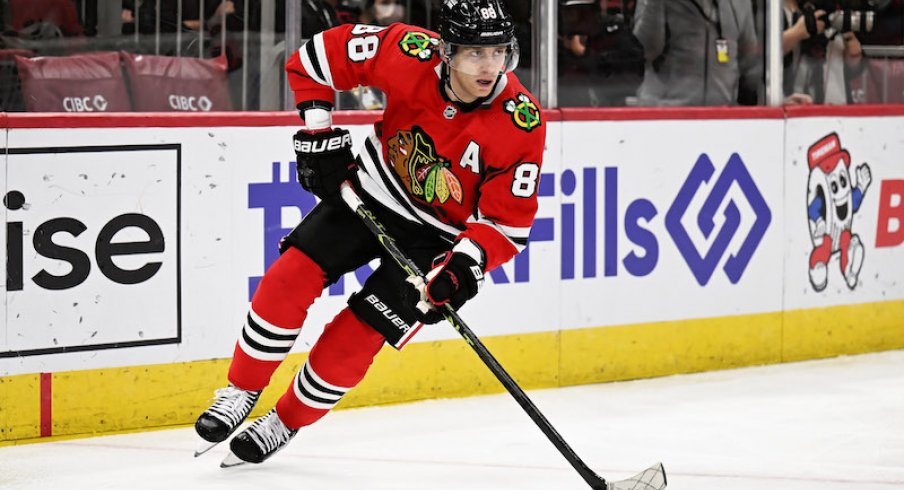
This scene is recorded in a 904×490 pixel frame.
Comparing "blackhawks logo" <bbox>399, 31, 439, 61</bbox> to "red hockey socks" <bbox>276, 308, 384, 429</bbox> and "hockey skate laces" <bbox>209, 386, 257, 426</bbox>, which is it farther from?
"hockey skate laces" <bbox>209, 386, 257, 426</bbox>

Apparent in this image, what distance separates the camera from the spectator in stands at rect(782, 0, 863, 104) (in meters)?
5.52

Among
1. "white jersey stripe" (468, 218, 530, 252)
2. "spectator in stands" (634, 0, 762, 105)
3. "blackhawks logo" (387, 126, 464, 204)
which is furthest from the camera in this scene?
"spectator in stands" (634, 0, 762, 105)

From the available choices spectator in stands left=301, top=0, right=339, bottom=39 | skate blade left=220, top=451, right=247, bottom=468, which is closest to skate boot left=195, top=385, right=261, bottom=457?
skate blade left=220, top=451, right=247, bottom=468

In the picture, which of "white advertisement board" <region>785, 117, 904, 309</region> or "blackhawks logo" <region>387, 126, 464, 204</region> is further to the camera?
"white advertisement board" <region>785, 117, 904, 309</region>

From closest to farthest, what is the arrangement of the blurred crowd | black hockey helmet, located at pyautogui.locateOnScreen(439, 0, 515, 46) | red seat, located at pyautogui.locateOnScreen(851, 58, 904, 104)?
1. black hockey helmet, located at pyautogui.locateOnScreen(439, 0, 515, 46)
2. the blurred crowd
3. red seat, located at pyautogui.locateOnScreen(851, 58, 904, 104)

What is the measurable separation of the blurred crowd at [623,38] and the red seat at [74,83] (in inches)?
1.2

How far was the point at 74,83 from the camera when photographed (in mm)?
4230

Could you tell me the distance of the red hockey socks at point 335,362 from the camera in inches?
140

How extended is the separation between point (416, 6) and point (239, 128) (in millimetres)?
760

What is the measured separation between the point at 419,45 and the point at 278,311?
690 millimetres

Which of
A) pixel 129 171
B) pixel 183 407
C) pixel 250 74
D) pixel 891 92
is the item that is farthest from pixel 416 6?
pixel 891 92

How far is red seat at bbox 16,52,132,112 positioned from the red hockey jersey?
0.85 metres

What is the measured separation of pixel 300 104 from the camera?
142 inches

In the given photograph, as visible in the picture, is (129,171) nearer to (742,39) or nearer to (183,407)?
(183,407)
